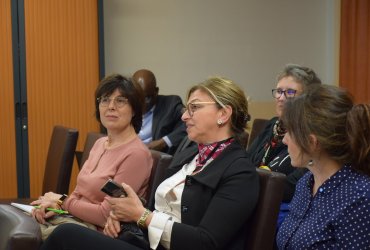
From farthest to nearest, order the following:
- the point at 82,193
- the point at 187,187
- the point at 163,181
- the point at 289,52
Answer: the point at 289,52, the point at 82,193, the point at 163,181, the point at 187,187

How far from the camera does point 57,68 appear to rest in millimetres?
4156

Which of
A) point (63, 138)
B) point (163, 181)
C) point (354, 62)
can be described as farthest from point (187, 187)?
point (354, 62)

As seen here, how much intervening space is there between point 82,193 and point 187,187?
0.67 m

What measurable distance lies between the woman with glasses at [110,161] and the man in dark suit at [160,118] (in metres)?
1.09

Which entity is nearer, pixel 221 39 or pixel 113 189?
pixel 113 189

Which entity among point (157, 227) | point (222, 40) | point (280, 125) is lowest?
point (157, 227)

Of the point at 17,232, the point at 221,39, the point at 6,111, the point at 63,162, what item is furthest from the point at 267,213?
the point at 221,39

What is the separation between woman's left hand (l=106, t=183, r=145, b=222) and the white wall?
2.91 meters

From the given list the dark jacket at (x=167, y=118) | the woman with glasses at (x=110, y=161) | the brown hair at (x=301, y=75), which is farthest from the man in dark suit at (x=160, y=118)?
the brown hair at (x=301, y=75)

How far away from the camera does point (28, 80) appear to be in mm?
4078

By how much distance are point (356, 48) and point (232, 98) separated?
3.07 m

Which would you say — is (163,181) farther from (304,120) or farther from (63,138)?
(63,138)

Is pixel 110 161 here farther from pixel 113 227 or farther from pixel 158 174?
pixel 113 227

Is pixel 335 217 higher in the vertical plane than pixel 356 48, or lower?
lower
